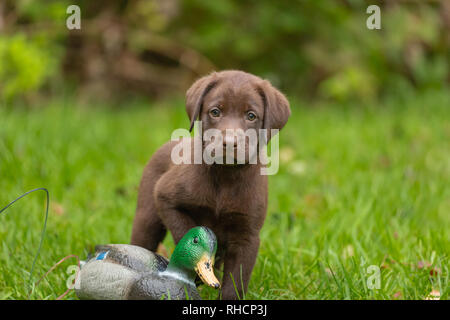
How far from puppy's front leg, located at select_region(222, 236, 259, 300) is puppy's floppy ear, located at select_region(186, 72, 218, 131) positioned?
0.66m

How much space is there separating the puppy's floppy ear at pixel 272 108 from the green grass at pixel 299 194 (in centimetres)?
84

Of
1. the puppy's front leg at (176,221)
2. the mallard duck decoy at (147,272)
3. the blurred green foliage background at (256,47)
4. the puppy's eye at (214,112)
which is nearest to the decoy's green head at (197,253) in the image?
the mallard duck decoy at (147,272)

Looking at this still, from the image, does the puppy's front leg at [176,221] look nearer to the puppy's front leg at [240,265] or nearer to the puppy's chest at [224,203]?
the puppy's chest at [224,203]

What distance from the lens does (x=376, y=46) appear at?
8516 mm

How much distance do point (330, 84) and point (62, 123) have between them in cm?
388

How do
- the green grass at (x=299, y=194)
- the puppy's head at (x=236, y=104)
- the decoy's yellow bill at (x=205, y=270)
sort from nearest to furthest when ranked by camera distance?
the decoy's yellow bill at (x=205, y=270), the puppy's head at (x=236, y=104), the green grass at (x=299, y=194)

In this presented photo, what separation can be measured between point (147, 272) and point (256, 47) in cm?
619

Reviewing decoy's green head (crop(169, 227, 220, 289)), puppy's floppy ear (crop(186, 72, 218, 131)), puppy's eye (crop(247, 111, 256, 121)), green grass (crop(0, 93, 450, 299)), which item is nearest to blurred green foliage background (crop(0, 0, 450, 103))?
green grass (crop(0, 93, 450, 299))

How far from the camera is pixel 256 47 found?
27.8ft

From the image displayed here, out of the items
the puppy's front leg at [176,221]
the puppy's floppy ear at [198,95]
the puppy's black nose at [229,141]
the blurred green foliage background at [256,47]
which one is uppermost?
the blurred green foliage background at [256,47]

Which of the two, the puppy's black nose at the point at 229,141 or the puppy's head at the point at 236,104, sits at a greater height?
the puppy's head at the point at 236,104

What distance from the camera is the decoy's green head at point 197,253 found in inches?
107

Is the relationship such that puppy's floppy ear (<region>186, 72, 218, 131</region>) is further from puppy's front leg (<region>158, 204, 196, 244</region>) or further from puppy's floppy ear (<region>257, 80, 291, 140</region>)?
puppy's front leg (<region>158, 204, 196, 244</region>)

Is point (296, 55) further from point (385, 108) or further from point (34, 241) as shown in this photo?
point (34, 241)
